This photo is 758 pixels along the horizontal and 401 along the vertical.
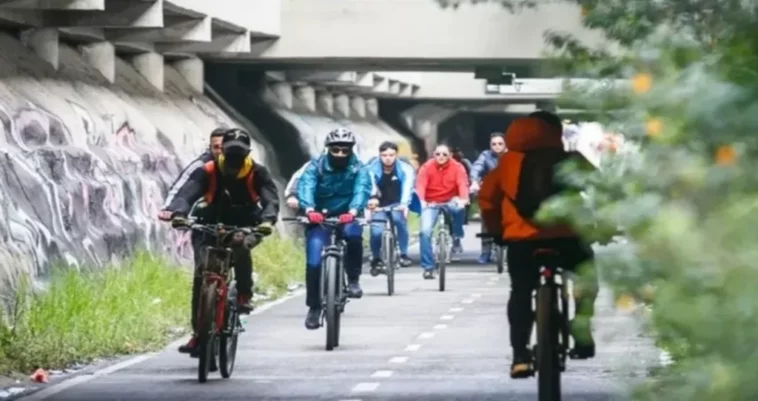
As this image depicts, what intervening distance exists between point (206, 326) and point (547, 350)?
3872 millimetres

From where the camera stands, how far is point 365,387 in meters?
14.0

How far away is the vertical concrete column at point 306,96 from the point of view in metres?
47.7

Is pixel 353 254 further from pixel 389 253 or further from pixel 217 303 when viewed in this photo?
pixel 389 253

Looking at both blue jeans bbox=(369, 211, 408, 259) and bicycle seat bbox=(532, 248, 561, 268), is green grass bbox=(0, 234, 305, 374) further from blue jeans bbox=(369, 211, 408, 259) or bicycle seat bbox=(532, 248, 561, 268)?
bicycle seat bbox=(532, 248, 561, 268)

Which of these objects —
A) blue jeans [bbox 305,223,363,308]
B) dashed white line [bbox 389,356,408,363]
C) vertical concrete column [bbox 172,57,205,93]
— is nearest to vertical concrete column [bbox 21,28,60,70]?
vertical concrete column [bbox 172,57,205,93]

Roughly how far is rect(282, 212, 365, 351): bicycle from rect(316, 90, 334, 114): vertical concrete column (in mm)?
33531

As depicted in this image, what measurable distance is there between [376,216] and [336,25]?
6.90 m

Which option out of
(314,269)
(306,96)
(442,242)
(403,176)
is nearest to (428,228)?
(442,242)

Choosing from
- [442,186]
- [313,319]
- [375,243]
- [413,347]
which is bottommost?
[413,347]

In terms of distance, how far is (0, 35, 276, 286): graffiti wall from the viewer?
21.5 metres

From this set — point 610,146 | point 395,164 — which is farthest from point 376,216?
point 610,146

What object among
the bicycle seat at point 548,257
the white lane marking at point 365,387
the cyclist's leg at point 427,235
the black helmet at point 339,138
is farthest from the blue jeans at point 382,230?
the bicycle seat at point 548,257

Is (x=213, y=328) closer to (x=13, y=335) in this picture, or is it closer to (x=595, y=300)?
(x=13, y=335)

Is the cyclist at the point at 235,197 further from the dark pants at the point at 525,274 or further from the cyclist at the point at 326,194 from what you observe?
the dark pants at the point at 525,274
